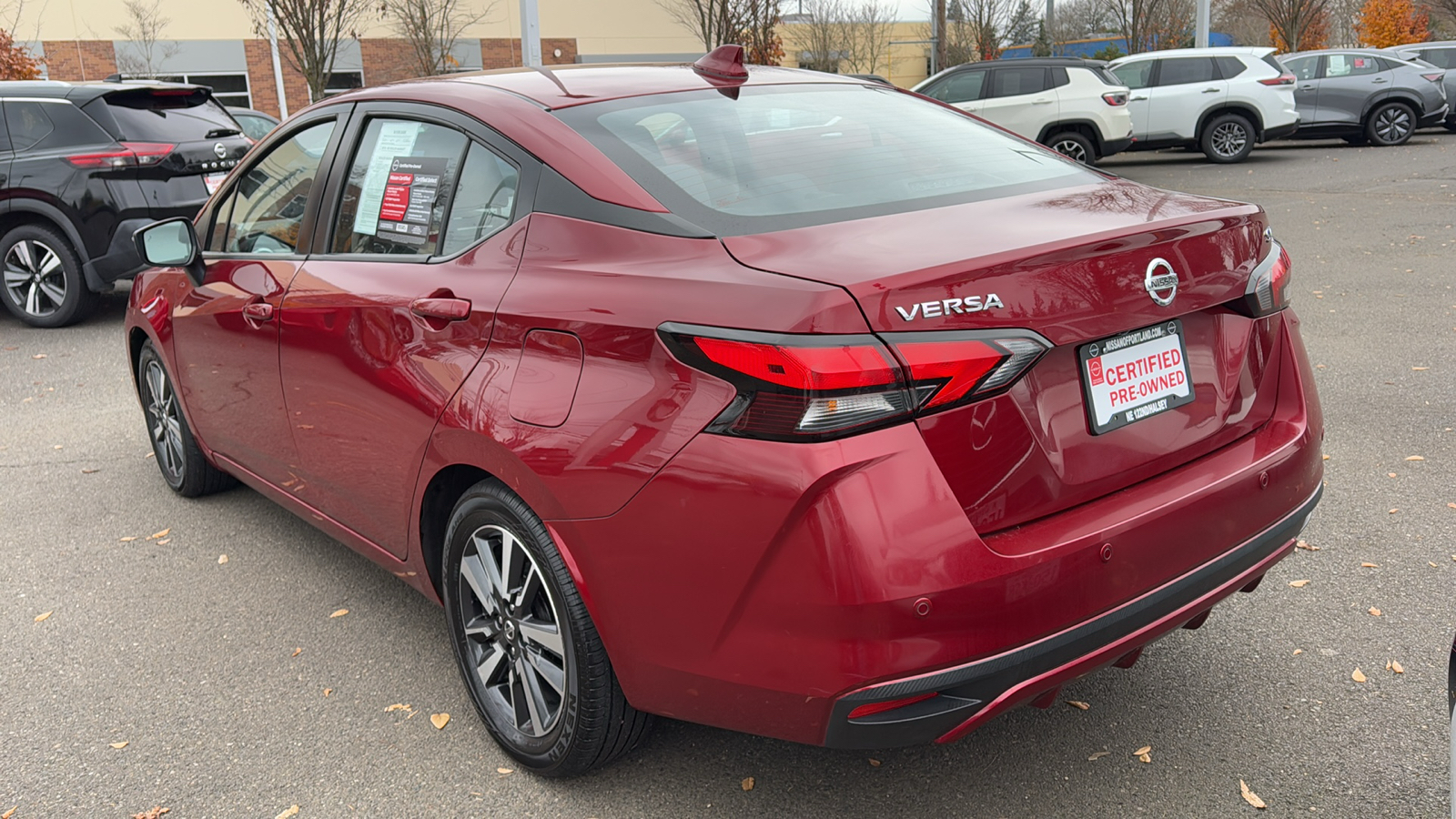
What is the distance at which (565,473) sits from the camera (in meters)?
2.34

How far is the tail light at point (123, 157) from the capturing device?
27.4ft

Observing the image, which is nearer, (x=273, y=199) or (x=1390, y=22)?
(x=273, y=199)

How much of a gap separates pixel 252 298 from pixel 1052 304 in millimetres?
2587

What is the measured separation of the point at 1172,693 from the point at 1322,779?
0.45 meters

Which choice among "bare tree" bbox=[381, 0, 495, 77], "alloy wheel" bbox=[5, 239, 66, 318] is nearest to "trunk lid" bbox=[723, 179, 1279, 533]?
"alloy wheel" bbox=[5, 239, 66, 318]

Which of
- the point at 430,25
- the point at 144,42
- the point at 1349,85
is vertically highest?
the point at 144,42

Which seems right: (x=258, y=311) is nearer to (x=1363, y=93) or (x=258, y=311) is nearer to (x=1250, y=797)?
(x=1250, y=797)

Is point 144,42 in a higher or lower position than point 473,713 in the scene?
higher

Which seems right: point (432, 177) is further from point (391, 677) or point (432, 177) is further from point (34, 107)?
point (34, 107)

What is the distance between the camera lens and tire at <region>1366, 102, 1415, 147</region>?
19016 millimetres

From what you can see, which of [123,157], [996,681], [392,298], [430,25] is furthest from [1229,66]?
[430,25]

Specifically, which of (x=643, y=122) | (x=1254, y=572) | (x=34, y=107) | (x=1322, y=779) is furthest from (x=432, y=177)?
(x=34, y=107)

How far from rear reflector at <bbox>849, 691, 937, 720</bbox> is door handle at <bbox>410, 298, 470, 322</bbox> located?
1.28 m

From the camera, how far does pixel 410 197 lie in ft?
9.97
